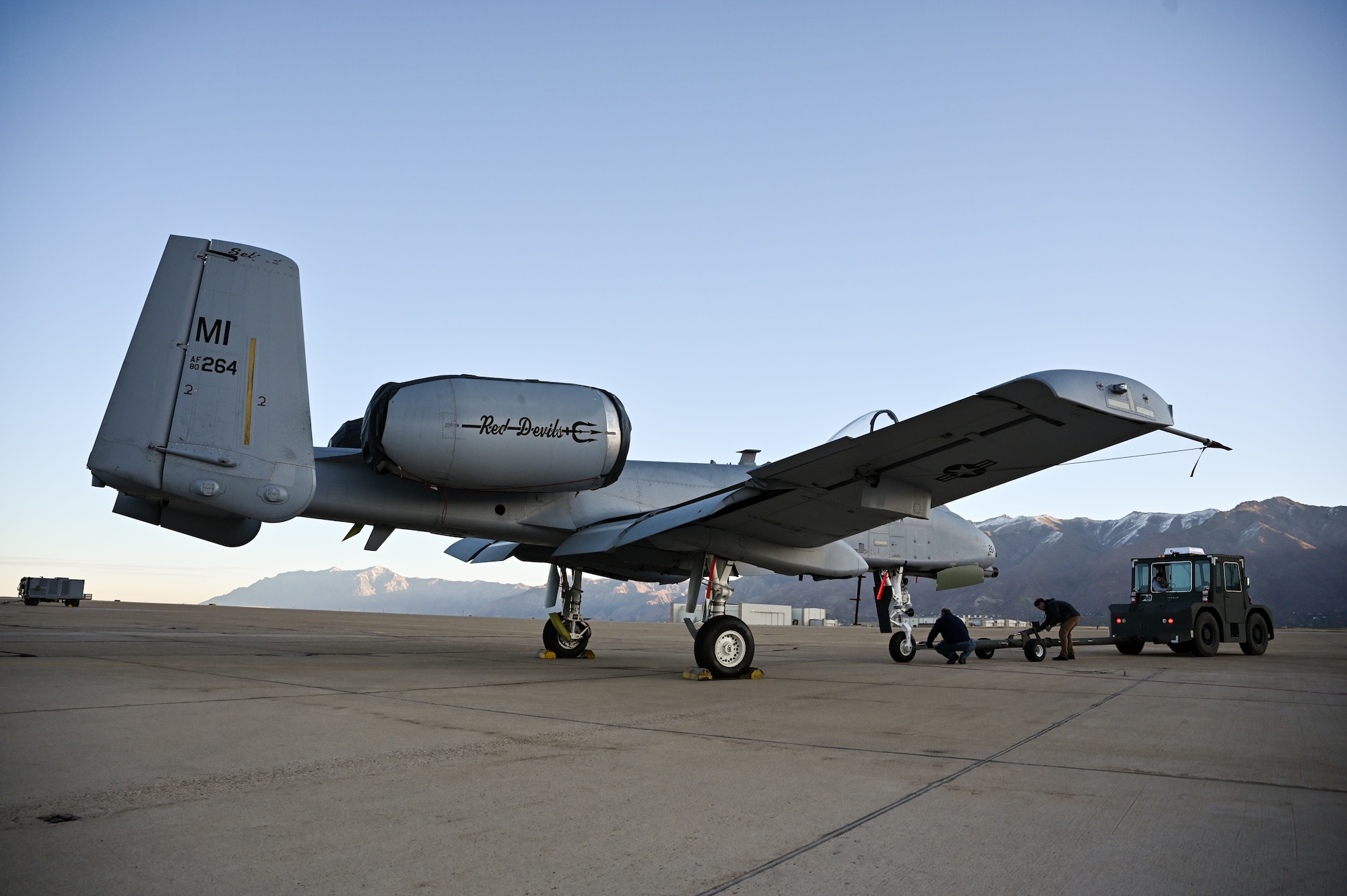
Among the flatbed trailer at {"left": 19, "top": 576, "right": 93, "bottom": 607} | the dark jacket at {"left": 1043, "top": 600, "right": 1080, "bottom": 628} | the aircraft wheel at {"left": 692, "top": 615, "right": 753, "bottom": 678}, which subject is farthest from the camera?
the flatbed trailer at {"left": 19, "top": 576, "right": 93, "bottom": 607}

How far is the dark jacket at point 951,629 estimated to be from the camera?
13.9 meters

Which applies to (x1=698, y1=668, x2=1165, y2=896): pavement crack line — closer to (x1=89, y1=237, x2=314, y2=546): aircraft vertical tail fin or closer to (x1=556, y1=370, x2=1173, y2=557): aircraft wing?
(x1=556, y1=370, x2=1173, y2=557): aircraft wing

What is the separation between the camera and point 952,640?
45.9 feet

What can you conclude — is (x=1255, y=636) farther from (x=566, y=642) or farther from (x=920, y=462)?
(x=566, y=642)

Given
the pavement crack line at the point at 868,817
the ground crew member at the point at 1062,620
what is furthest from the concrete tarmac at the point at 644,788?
the ground crew member at the point at 1062,620

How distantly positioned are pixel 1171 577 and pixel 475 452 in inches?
617

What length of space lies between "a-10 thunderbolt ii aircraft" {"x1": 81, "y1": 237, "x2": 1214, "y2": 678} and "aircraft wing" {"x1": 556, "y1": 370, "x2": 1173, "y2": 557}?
26mm

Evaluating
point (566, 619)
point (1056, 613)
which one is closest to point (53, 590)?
point (566, 619)

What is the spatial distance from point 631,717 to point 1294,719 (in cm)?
568

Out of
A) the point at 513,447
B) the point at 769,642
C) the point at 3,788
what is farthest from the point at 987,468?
the point at 769,642

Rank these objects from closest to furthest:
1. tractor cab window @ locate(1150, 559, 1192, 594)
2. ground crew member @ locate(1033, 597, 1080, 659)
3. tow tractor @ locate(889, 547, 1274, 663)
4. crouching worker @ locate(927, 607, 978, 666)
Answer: crouching worker @ locate(927, 607, 978, 666)
ground crew member @ locate(1033, 597, 1080, 659)
tow tractor @ locate(889, 547, 1274, 663)
tractor cab window @ locate(1150, 559, 1192, 594)

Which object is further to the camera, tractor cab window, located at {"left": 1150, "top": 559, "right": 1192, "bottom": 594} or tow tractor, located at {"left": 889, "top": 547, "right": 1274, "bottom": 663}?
tractor cab window, located at {"left": 1150, "top": 559, "right": 1192, "bottom": 594}

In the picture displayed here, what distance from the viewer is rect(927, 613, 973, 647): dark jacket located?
13.9m

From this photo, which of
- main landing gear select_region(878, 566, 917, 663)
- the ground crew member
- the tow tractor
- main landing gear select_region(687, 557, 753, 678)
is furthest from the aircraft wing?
the tow tractor
